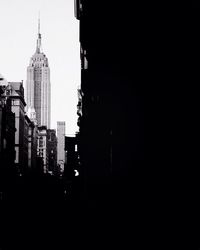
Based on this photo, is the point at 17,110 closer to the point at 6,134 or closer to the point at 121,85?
the point at 6,134

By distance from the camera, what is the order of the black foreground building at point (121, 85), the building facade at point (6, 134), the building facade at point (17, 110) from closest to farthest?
the black foreground building at point (121, 85) < the building facade at point (6, 134) < the building facade at point (17, 110)

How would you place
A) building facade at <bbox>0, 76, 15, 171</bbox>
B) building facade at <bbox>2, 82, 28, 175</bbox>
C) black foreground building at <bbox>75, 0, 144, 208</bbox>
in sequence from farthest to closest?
building facade at <bbox>2, 82, 28, 175</bbox>
building facade at <bbox>0, 76, 15, 171</bbox>
black foreground building at <bbox>75, 0, 144, 208</bbox>

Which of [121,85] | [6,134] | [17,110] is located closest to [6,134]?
[6,134]

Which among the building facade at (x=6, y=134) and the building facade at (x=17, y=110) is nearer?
the building facade at (x=6, y=134)

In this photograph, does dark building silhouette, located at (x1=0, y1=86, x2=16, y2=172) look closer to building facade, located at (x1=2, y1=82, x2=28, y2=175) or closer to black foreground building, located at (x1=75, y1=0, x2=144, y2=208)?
building facade, located at (x1=2, y1=82, x2=28, y2=175)

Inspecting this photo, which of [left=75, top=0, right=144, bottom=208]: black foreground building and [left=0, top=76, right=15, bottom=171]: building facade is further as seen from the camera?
[left=0, top=76, right=15, bottom=171]: building facade

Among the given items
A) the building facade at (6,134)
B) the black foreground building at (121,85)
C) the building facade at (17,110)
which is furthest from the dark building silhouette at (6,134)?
the black foreground building at (121,85)

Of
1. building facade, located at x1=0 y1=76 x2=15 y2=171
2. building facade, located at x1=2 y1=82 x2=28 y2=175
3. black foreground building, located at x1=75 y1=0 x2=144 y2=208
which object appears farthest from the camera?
building facade, located at x1=2 y1=82 x2=28 y2=175

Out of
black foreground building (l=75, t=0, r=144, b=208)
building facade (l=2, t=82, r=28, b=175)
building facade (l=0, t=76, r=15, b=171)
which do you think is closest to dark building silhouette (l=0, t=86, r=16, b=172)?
building facade (l=0, t=76, r=15, b=171)

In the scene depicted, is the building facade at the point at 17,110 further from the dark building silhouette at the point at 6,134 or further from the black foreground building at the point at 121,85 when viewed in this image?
the black foreground building at the point at 121,85

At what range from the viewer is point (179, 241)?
8.51m

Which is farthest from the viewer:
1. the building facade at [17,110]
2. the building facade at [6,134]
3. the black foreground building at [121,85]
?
the building facade at [17,110]

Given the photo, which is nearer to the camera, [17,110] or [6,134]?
[6,134]

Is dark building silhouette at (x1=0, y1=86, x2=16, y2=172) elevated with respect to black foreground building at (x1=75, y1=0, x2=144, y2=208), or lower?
elevated
